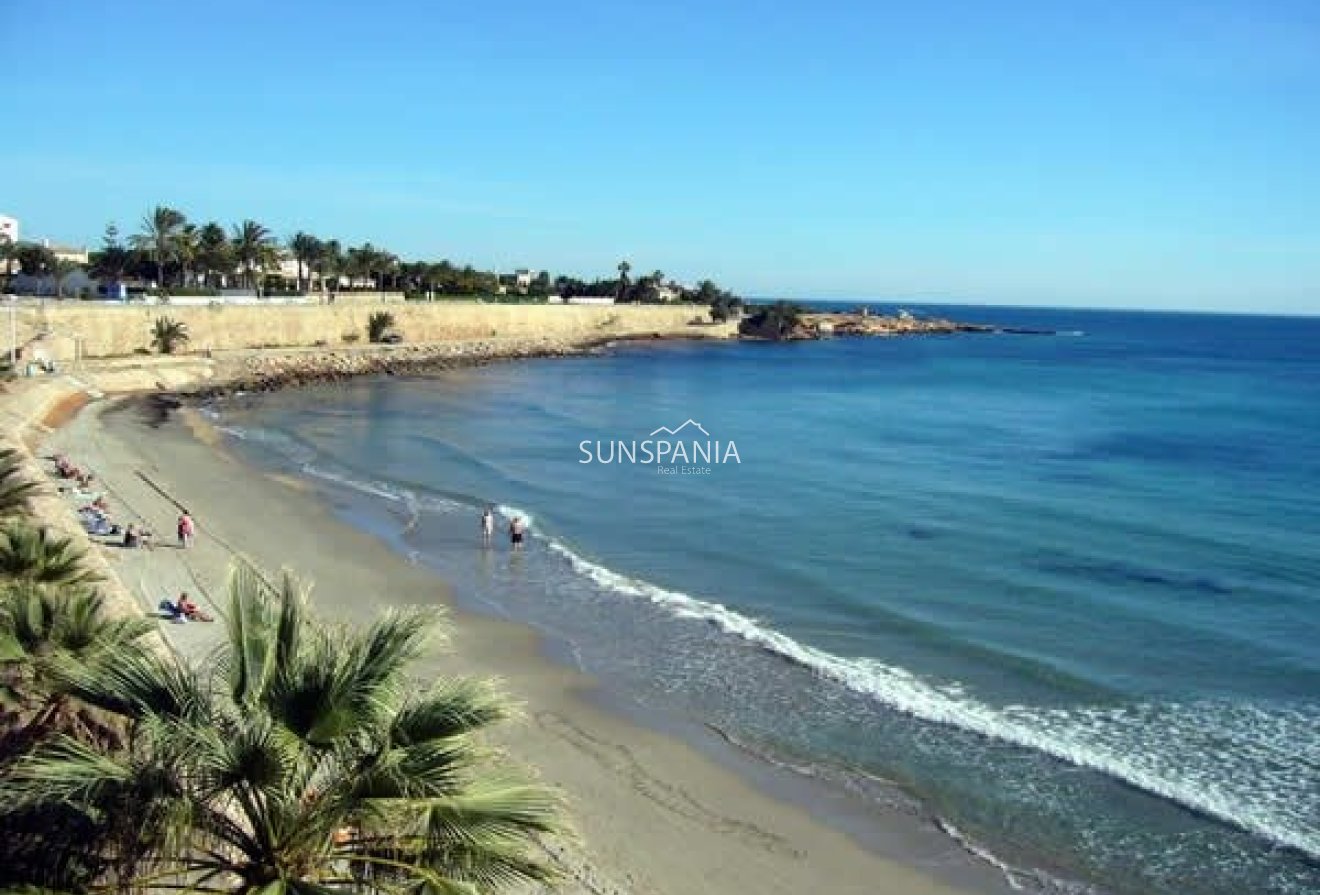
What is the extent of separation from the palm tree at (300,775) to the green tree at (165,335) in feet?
219

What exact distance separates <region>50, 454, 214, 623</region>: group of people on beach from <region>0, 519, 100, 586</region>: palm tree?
25.8 feet

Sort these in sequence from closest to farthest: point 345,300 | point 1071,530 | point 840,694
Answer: point 840,694 < point 1071,530 < point 345,300

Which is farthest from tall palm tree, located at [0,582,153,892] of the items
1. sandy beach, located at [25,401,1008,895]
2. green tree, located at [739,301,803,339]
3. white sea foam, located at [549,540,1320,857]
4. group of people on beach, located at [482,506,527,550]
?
green tree, located at [739,301,803,339]

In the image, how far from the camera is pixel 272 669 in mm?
5906

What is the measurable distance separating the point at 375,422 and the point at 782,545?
29.3m

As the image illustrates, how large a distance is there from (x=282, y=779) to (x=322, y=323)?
83072 mm

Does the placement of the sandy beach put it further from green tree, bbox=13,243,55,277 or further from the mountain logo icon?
green tree, bbox=13,243,55,277

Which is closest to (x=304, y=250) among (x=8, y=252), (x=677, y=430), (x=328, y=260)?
(x=328, y=260)

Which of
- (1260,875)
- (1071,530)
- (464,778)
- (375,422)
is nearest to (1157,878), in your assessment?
(1260,875)

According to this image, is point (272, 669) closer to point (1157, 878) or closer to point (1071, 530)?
point (1157, 878)

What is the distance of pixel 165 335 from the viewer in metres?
67.5

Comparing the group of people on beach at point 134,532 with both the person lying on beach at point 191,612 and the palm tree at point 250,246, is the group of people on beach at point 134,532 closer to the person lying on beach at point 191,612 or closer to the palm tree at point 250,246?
the person lying on beach at point 191,612

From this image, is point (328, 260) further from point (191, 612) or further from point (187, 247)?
point (191, 612)

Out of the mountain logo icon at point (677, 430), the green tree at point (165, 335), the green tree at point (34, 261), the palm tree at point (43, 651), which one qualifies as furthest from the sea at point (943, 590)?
the green tree at point (34, 261)
